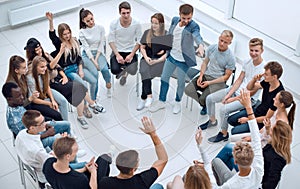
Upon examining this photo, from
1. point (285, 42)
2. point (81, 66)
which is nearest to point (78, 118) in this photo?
point (81, 66)

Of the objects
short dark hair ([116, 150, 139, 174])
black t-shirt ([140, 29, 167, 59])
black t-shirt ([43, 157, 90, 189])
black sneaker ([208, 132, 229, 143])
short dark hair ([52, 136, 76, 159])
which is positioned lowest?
black sneaker ([208, 132, 229, 143])

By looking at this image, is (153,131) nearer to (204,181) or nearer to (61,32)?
(204,181)

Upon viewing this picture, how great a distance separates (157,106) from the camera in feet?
14.2

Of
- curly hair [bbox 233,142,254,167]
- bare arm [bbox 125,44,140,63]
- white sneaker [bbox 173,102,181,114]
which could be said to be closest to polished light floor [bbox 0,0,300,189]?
white sneaker [bbox 173,102,181,114]

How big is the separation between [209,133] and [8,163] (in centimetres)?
195

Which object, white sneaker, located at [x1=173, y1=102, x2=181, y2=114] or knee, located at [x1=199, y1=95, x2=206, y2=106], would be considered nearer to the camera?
white sneaker, located at [x1=173, y1=102, x2=181, y2=114]

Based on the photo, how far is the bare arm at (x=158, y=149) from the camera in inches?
135

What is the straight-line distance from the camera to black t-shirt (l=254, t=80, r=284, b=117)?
13.6 ft

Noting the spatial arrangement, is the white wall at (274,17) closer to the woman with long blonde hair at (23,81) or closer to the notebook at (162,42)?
the notebook at (162,42)

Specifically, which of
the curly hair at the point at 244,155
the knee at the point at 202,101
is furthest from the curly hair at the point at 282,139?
the knee at the point at 202,101

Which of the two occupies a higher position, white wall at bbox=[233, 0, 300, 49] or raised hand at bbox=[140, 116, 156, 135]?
white wall at bbox=[233, 0, 300, 49]

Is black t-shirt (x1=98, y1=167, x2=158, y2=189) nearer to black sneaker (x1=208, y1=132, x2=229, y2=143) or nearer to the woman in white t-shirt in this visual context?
black sneaker (x1=208, y1=132, x2=229, y2=143)

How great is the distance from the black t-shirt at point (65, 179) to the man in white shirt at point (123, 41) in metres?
1.64

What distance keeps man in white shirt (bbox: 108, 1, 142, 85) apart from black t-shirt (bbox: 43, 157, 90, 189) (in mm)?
1642
